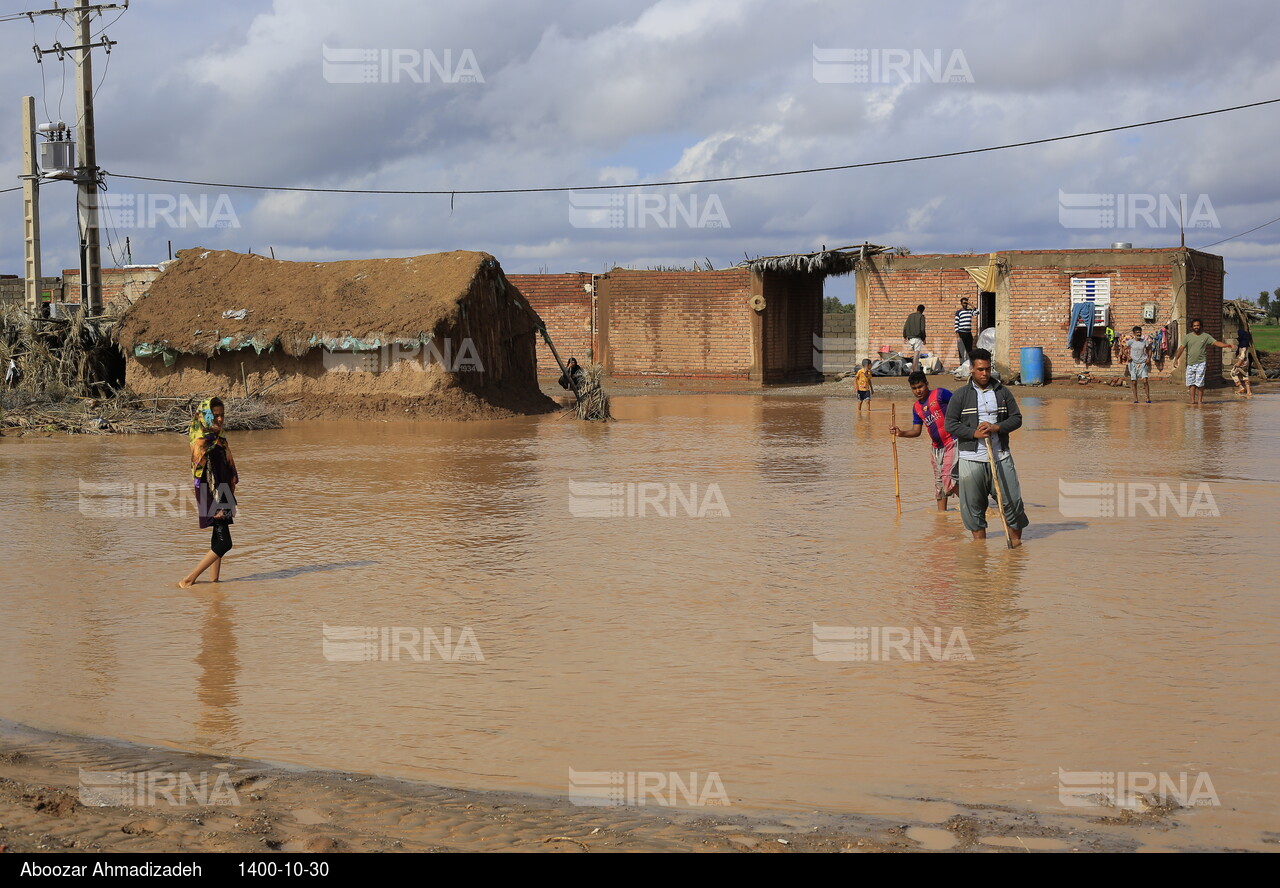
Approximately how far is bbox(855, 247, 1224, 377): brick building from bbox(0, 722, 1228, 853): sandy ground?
27.8 metres

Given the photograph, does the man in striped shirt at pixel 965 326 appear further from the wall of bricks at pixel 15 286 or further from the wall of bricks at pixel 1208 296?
the wall of bricks at pixel 15 286

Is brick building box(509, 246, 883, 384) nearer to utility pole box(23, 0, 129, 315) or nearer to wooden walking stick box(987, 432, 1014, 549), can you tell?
utility pole box(23, 0, 129, 315)

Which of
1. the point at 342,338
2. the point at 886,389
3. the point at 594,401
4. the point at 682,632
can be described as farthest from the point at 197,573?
the point at 886,389

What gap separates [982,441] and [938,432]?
57.6 inches

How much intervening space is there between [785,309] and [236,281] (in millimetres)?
16640

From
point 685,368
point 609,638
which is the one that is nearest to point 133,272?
point 685,368

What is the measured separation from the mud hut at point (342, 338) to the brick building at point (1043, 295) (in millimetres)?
11366

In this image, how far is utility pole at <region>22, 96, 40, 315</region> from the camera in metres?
27.1

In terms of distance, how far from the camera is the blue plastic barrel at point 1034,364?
1206 inches

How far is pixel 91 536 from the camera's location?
435 inches

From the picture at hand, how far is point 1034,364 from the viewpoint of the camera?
101 ft

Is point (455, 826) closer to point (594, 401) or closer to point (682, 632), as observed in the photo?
point (682, 632)

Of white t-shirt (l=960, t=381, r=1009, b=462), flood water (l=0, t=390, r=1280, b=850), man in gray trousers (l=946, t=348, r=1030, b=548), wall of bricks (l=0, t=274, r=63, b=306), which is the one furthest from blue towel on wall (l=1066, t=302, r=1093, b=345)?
wall of bricks (l=0, t=274, r=63, b=306)

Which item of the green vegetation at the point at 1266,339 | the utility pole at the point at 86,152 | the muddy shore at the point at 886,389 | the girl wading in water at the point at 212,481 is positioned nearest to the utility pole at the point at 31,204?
the utility pole at the point at 86,152
